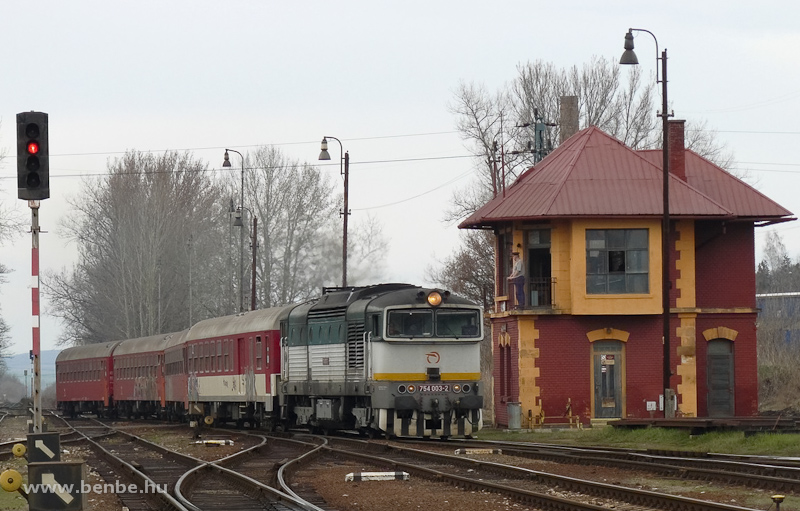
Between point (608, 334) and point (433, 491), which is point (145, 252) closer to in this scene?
point (608, 334)

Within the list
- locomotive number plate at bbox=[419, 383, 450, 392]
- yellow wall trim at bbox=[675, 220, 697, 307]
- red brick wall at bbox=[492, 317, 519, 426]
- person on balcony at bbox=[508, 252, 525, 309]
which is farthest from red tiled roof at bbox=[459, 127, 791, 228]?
locomotive number plate at bbox=[419, 383, 450, 392]

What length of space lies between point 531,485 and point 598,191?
21.0m

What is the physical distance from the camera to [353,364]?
29.4m

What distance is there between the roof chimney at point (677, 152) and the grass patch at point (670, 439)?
9.46 meters

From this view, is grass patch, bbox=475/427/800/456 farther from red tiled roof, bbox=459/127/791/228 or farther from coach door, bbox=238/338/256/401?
coach door, bbox=238/338/256/401

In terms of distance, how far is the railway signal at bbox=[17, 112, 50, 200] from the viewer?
659 inches

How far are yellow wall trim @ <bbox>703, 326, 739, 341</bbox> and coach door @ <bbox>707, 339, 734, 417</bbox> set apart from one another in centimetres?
21

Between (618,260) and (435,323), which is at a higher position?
(618,260)

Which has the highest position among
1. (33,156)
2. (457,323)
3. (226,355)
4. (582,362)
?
(33,156)

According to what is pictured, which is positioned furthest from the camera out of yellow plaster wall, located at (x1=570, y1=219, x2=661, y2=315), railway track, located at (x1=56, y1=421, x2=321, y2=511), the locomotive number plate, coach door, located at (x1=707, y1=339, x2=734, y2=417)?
coach door, located at (x1=707, y1=339, x2=734, y2=417)

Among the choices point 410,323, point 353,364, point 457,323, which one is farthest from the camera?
point 353,364

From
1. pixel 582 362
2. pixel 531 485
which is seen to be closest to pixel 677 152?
pixel 582 362

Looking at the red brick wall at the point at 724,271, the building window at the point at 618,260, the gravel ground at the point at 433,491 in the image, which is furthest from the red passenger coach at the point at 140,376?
the gravel ground at the point at 433,491

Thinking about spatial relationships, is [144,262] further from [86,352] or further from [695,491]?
[695,491]
